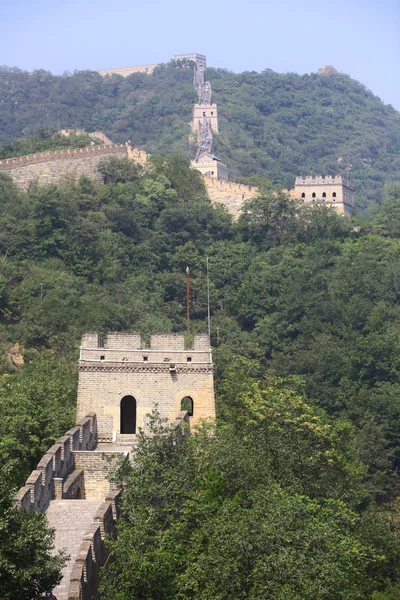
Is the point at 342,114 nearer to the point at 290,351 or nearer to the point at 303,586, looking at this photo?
the point at 290,351

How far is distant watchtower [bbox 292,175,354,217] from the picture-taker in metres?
96.9

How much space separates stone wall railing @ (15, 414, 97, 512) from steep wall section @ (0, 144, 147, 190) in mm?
53121

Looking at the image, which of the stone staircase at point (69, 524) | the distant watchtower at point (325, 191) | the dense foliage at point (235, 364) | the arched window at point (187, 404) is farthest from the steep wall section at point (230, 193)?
the stone staircase at point (69, 524)

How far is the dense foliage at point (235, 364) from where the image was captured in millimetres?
22234

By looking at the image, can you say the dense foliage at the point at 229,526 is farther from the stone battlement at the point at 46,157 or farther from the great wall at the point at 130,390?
the stone battlement at the point at 46,157

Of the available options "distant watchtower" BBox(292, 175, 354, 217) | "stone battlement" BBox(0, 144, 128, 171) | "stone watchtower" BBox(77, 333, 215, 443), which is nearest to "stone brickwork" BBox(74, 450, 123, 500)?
"stone watchtower" BBox(77, 333, 215, 443)

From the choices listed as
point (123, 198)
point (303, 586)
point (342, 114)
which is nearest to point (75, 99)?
point (342, 114)

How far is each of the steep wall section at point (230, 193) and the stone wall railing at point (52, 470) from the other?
57.8 m

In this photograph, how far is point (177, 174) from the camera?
85500 millimetres

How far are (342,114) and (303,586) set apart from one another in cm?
17698

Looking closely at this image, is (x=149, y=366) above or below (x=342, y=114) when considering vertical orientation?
below

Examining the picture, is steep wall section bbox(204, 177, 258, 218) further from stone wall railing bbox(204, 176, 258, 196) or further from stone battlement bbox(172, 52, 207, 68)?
stone battlement bbox(172, 52, 207, 68)

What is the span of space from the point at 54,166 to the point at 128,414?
5241cm

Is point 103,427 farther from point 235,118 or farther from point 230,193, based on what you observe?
point 235,118
